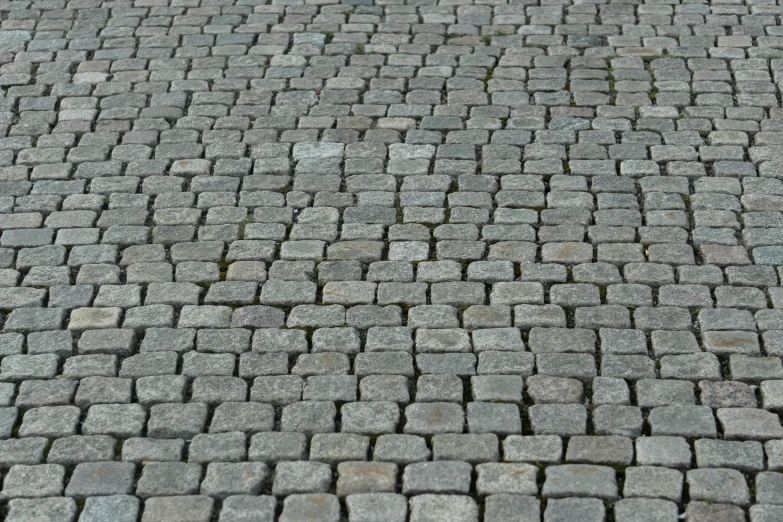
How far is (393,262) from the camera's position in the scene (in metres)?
5.80

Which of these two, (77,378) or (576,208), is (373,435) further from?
(576,208)

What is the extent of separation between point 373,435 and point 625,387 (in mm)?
1094

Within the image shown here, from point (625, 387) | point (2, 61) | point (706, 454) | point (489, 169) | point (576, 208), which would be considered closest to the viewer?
point (706, 454)

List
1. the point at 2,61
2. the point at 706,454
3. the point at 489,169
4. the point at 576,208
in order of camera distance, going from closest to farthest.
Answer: the point at 706,454 < the point at 576,208 < the point at 489,169 < the point at 2,61

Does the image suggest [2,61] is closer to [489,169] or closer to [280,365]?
[489,169]

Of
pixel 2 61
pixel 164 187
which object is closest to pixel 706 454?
pixel 164 187

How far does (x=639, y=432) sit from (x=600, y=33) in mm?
4354

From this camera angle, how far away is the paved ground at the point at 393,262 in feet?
14.7

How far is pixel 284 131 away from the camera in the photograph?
7.09 meters

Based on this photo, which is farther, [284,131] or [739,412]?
[284,131]

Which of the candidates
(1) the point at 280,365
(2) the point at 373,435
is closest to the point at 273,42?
(1) the point at 280,365

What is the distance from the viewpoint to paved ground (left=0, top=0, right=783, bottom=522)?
448 cm

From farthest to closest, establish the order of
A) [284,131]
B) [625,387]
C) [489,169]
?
[284,131] → [489,169] → [625,387]

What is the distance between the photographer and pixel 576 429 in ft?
→ 15.3
